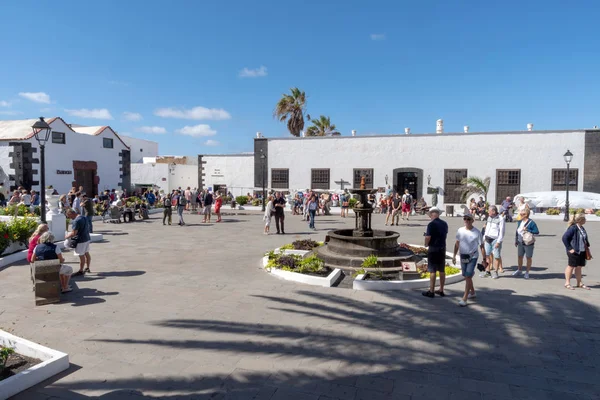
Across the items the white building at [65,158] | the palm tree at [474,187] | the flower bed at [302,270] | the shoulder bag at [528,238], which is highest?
the white building at [65,158]

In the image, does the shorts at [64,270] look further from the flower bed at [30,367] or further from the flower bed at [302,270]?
the flower bed at [302,270]

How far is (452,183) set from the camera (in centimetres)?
2692

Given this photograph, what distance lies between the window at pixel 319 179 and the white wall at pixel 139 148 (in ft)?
75.3

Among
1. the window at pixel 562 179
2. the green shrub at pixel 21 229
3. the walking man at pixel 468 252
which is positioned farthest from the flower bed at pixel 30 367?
the window at pixel 562 179

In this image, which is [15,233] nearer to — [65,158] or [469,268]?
[469,268]

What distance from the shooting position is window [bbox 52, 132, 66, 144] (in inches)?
941

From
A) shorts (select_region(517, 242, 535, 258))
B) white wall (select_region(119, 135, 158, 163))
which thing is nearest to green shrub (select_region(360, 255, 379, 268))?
shorts (select_region(517, 242, 535, 258))

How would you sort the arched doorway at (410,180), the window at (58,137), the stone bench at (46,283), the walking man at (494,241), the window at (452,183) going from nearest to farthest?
the stone bench at (46,283) < the walking man at (494,241) < the window at (58,137) < the window at (452,183) < the arched doorway at (410,180)

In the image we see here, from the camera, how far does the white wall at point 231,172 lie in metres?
32.7

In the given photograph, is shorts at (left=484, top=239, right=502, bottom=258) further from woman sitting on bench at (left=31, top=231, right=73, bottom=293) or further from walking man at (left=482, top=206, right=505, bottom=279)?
woman sitting on bench at (left=31, top=231, right=73, bottom=293)

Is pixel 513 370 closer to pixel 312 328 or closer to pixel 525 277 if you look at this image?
pixel 312 328

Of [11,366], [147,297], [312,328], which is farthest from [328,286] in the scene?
[11,366]

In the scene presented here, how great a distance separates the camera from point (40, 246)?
692cm

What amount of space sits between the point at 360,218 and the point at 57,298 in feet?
23.4
